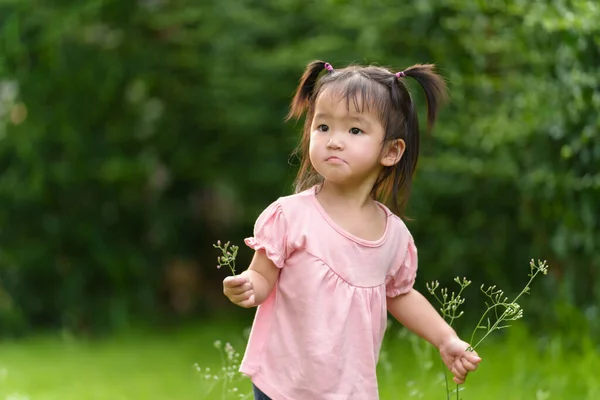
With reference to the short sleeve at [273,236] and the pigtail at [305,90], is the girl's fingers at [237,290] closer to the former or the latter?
the short sleeve at [273,236]

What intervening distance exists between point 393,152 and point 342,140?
17 cm

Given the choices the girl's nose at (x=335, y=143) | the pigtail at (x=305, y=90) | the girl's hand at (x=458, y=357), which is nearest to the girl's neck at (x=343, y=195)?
A: the girl's nose at (x=335, y=143)

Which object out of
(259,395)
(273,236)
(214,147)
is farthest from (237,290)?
(214,147)

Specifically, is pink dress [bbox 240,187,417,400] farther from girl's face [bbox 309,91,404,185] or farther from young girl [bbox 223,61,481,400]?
girl's face [bbox 309,91,404,185]

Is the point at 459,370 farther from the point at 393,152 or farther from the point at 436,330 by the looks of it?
the point at 393,152

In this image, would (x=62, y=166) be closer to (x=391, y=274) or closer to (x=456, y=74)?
(x=456, y=74)

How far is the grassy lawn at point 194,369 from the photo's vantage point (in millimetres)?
3682

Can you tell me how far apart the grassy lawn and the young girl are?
24.9 inches

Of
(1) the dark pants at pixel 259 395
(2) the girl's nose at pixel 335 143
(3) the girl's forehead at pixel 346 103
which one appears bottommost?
(1) the dark pants at pixel 259 395

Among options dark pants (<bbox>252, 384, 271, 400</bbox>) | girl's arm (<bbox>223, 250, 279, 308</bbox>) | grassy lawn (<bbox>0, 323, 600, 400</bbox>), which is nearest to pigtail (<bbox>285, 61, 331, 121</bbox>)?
girl's arm (<bbox>223, 250, 279, 308</bbox>)

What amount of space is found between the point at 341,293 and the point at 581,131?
2.28m

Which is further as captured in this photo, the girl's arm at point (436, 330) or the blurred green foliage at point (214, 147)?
the blurred green foliage at point (214, 147)

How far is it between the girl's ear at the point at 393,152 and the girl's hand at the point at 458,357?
0.46 metres

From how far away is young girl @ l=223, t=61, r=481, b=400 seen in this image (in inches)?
90.7
